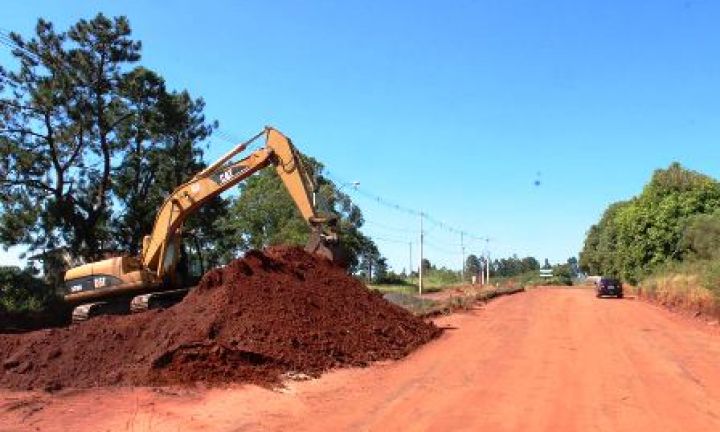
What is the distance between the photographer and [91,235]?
120 ft

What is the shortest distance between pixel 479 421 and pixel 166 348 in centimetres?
625

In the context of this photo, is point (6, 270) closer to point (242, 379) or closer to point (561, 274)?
point (242, 379)

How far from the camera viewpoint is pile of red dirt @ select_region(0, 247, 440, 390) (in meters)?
13.4

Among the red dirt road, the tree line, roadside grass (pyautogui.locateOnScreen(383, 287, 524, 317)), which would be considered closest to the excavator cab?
the red dirt road

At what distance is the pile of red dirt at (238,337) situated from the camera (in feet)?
44.0

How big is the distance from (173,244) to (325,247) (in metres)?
5.84

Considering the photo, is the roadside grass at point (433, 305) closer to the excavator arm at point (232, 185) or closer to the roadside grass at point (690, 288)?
A: the excavator arm at point (232, 185)

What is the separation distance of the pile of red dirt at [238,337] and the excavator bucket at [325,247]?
243 millimetres

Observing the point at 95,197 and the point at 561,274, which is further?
the point at 561,274

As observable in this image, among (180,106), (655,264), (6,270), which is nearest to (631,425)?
(6,270)

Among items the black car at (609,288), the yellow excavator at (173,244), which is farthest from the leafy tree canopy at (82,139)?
the black car at (609,288)

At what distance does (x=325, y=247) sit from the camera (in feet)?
64.7

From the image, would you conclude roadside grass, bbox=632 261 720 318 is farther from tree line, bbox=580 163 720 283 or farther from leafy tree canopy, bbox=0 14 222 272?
leafy tree canopy, bbox=0 14 222 272

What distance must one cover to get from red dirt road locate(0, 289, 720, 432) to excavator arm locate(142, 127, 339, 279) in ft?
13.6
